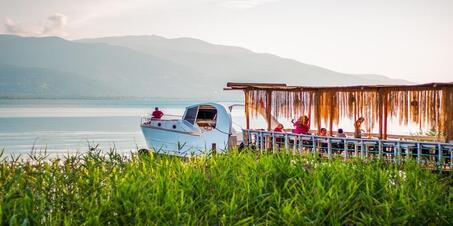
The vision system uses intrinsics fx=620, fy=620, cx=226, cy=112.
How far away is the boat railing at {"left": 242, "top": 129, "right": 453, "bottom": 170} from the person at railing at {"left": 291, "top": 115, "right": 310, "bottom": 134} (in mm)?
426

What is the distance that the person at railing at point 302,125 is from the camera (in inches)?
851

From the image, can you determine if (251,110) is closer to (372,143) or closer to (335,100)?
(335,100)

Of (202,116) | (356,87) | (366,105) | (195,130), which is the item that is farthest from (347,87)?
(202,116)

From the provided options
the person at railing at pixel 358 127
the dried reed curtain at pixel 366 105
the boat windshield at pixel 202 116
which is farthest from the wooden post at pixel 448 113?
the boat windshield at pixel 202 116

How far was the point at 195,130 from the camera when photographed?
26.3 m

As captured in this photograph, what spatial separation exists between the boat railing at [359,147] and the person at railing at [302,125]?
0.43 metres

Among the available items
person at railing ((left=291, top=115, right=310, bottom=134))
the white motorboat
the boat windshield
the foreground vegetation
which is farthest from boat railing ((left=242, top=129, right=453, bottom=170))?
the boat windshield

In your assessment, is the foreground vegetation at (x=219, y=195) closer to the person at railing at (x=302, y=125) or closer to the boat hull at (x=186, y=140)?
the person at railing at (x=302, y=125)

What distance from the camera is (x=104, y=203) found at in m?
9.43

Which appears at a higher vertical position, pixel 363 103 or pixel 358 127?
pixel 363 103

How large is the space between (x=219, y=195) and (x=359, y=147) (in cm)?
1019

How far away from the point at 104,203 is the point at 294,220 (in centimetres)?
288

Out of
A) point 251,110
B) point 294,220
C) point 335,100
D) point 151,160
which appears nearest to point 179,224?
point 294,220

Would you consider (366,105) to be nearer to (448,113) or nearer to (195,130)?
(448,113)
